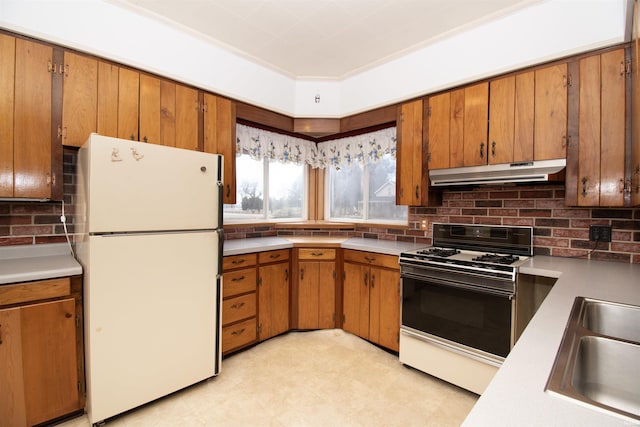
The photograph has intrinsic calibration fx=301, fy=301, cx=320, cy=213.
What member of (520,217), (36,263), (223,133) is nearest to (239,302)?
(36,263)

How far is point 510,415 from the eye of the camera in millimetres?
549

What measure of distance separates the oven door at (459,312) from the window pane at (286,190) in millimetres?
1812

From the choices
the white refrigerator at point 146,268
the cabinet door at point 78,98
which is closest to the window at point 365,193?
the white refrigerator at point 146,268

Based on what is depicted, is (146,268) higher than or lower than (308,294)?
higher

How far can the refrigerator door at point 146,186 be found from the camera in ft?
5.55

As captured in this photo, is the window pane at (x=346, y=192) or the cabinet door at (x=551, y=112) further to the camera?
the window pane at (x=346, y=192)

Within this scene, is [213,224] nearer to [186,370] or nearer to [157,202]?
[157,202]

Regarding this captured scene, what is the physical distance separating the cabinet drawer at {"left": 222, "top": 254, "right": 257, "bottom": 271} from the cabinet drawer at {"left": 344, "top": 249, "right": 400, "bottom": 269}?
90 cm

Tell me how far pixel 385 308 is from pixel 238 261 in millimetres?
1338

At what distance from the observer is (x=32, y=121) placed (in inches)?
73.4

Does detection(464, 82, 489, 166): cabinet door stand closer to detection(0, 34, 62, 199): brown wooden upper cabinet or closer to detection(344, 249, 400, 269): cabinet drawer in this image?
→ detection(344, 249, 400, 269): cabinet drawer

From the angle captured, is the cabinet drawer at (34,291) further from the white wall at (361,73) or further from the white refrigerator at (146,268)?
the white wall at (361,73)

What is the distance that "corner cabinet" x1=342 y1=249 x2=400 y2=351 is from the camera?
101 inches

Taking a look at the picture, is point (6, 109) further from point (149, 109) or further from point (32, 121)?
point (149, 109)
